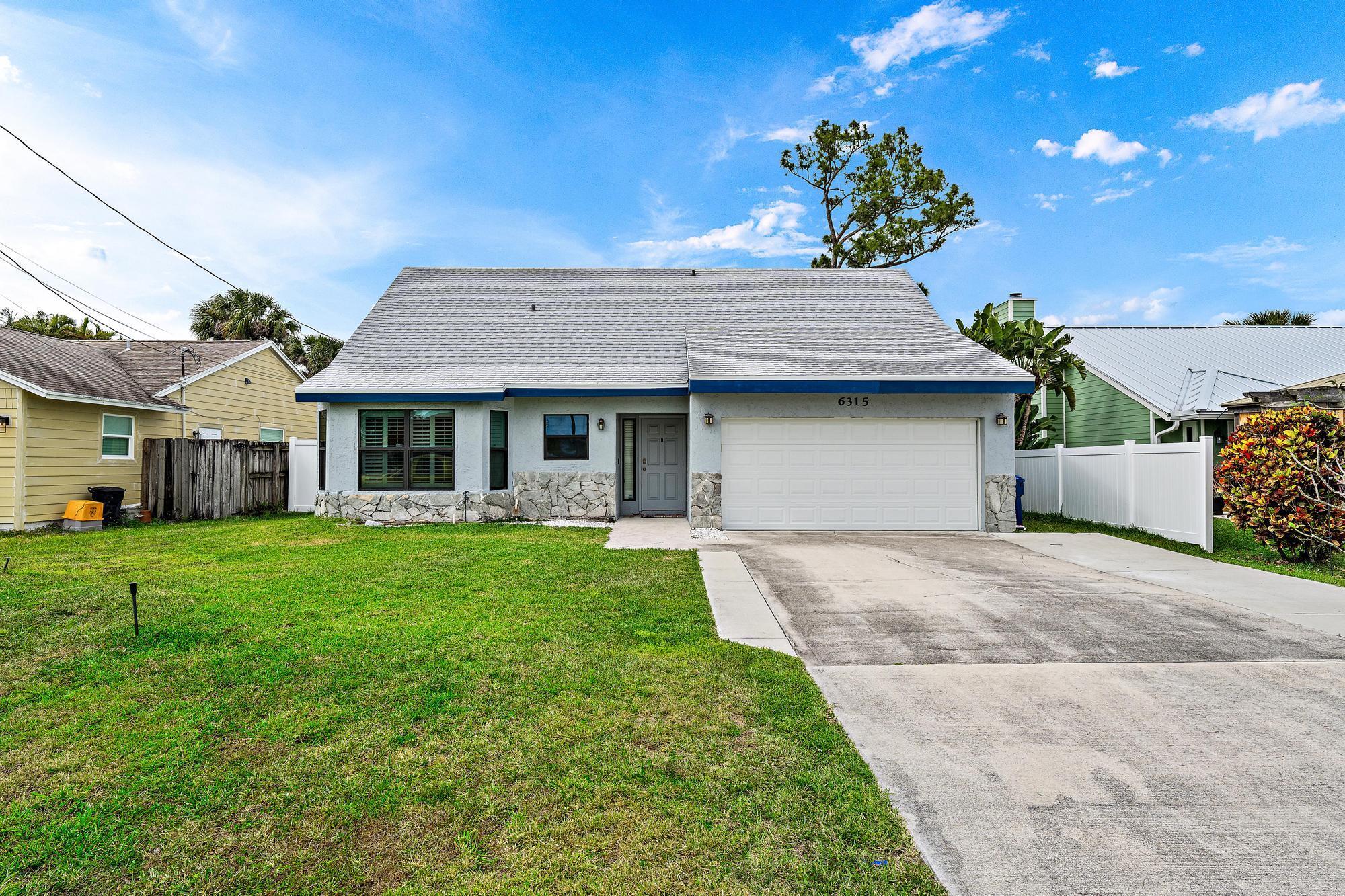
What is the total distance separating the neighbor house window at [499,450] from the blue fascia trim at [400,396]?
0.66 meters

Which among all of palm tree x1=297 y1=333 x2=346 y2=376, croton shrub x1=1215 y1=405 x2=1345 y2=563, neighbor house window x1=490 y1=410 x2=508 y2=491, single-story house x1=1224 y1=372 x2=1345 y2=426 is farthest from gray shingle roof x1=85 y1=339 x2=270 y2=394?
single-story house x1=1224 y1=372 x2=1345 y2=426

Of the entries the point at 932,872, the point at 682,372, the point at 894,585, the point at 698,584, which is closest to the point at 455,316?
the point at 682,372

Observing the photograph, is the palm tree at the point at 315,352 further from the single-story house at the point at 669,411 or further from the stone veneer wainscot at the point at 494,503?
the stone veneer wainscot at the point at 494,503

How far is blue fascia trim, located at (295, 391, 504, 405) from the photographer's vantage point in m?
12.2

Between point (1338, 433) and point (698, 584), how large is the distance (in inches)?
349

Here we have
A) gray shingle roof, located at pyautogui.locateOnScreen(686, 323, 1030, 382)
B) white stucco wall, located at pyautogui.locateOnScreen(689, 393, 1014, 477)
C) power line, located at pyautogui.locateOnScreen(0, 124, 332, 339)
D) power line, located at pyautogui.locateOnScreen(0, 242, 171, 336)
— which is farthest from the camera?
power line, located at pyautogui.locateOnScreen(0, 242, 171, 336)

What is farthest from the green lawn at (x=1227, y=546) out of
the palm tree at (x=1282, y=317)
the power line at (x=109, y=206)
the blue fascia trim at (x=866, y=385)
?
the power line at (x=109, y=206)

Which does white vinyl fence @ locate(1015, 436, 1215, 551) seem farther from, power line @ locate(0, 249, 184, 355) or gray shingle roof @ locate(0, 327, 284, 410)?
power line @ locate(0, 249, 184, 355)

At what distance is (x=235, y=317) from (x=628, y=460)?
830 inches

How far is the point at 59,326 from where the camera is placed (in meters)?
24.1

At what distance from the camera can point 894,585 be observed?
22.8 ft

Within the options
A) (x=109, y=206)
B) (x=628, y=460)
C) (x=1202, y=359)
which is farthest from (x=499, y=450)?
(x=1202, y=359)

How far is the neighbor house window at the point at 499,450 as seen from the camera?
42.0 feet

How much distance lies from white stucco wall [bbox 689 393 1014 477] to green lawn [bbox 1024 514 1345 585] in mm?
1928
